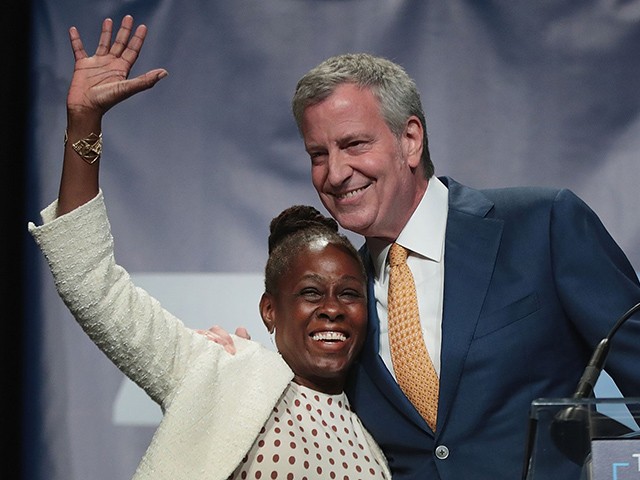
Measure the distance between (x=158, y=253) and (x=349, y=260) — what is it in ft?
2.78

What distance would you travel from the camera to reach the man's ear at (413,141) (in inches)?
85.7

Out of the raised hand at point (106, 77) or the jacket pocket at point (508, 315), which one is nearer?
the raised hand at point (106, 77)

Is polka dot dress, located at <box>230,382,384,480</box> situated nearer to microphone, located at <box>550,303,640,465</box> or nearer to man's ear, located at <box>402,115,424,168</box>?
man's ear, located at <box>402,115,424,168</box>

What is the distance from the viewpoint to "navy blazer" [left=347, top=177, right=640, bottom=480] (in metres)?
1.95

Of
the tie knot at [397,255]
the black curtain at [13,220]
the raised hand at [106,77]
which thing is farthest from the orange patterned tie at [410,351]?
the black curtain at [13,220]

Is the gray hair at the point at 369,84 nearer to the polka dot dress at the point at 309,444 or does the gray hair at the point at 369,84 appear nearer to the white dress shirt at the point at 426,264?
the white dress shirt at the point at 426,264

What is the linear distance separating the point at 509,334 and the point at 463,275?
14 centimetres

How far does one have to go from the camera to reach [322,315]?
204cm

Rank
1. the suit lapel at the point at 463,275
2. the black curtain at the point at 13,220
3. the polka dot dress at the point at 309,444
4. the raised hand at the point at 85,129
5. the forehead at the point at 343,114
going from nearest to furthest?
the raised hand at the point at 85,129 → the polka dot dress at the point at 309,444 → the suit lapel at the point at 463,275 → the forehead at the point at 343,114 → the black curtain at the point at 13,220

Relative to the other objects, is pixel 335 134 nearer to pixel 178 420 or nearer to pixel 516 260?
pixel 516 260

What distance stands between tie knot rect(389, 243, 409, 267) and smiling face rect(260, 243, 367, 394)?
0.07 meters

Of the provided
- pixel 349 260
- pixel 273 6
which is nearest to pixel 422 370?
pixel 349 260

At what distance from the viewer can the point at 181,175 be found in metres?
2.82

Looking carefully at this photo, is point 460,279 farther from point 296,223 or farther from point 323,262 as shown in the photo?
point 296,223
